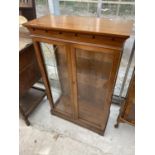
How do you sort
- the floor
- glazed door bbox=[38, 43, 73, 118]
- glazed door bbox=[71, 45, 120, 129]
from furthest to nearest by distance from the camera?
the floor → glazed door bbox=[38, 43, 73, 118] → glazed door bbox=[71, 45, 120, 129]

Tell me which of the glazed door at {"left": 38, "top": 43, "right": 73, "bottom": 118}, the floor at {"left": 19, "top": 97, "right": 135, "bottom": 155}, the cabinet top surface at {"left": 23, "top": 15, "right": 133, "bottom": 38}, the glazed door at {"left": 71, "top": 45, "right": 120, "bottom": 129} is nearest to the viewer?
the cabinet top surface at {"left": 23, "top": 15, "right": 133, "bottom": 38}

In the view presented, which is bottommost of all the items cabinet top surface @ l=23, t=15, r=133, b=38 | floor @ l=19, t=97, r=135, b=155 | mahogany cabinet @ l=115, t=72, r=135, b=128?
floor @ l=19, t=97, r=135, b=155

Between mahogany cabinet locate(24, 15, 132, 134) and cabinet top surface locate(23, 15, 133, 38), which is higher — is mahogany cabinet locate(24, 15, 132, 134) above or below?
below

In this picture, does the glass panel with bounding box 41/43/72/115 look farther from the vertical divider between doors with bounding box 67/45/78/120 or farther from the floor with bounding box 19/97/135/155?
the floor with bounding box 19/97/135/155

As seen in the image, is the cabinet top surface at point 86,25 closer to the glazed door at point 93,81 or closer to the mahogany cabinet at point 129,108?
the glazed door at point 93,81

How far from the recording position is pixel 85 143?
145cm

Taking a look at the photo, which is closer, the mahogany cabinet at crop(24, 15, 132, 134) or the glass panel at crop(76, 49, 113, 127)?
the mahogany cabinet at crop(24, 15, 132, 134)

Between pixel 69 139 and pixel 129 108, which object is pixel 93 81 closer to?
pixel 129 108

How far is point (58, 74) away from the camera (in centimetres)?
143

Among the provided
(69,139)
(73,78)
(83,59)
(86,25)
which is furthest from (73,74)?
(69,139)

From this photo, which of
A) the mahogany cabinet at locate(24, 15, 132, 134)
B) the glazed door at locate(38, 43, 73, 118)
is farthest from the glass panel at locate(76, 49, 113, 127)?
the glazed door at locate(38, 43, 73, 118)

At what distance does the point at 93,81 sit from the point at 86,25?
21.8 inches

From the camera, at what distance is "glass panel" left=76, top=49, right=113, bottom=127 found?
1.11 meters

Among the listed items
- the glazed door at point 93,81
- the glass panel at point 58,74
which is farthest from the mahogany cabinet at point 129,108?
the glass panel at point 58,74
